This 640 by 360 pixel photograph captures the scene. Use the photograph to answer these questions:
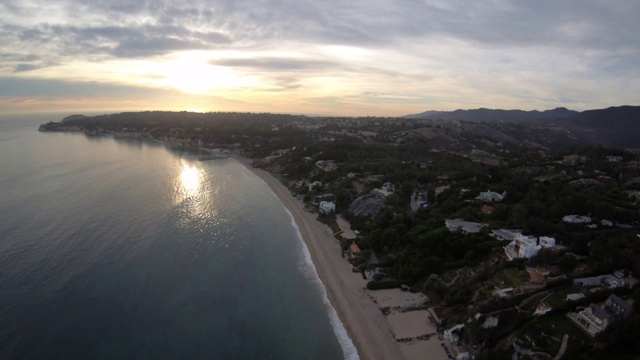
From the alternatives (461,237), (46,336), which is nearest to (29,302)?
(46,336)

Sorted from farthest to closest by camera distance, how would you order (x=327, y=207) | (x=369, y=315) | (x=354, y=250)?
(x=327, y=207)
(x=354, y=250)
(x=369, y=315)

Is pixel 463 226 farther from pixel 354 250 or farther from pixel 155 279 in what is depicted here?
pixel 155 279

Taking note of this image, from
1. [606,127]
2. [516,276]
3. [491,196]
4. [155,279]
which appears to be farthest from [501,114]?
[155,279]

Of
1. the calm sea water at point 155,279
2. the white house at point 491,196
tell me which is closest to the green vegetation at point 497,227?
the white house at point 491,196

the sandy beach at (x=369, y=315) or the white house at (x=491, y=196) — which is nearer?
the sandy beach at (x=369, y=315)

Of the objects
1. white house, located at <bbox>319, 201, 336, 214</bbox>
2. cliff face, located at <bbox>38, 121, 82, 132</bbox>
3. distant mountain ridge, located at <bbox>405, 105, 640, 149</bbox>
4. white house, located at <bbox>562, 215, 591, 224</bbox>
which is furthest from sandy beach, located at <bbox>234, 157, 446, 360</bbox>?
cliff face, located at <bbox>38, 121, 82, 132</bbox>

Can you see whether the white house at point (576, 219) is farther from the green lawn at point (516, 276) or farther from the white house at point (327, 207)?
the white house at point (327, 207)
